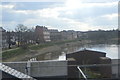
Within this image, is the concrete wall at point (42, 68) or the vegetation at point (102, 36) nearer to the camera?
the concrete wall at point (42, 68)

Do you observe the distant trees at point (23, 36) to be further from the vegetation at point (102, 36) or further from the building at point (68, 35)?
the vegetation at point (102, 36)

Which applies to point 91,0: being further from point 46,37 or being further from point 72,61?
point 46,37

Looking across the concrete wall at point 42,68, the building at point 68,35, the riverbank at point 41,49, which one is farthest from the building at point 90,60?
the riverbank at point 41,49

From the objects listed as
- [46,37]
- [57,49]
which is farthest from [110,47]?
[46,37]

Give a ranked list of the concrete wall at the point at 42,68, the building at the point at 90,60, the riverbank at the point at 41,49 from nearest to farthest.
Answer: the concrete wall at the point at 42,68 < the building at the point at 90,60 < the riverbank at the point at 41,49

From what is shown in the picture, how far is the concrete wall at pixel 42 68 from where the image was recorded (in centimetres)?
257

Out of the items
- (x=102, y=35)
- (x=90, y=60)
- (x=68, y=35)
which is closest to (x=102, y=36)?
(x=102, y=35)

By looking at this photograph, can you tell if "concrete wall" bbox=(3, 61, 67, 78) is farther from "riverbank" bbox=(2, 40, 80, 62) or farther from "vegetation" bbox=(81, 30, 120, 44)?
"riverbank" bbox=(2, 40, 80, 62)

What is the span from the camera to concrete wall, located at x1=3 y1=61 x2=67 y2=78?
8.42 feet

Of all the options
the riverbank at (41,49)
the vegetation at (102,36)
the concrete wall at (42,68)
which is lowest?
the concrete wall at (42,68)

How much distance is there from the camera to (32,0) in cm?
272

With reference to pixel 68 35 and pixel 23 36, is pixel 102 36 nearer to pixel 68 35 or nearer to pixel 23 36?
pixel 68 35

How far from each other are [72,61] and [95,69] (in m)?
0.35

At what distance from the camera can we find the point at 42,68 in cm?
269
